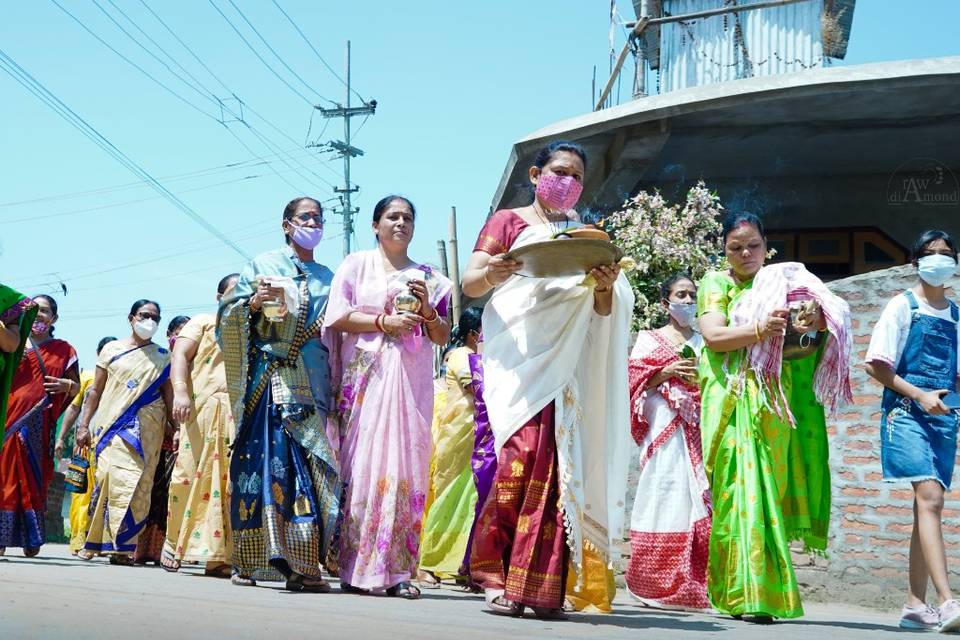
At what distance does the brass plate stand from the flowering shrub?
715cm

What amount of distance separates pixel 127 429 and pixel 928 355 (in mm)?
6144

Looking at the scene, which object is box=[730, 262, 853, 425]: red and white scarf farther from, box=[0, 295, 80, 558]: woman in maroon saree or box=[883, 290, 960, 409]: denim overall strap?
box=[0, 295, 80, 558]: woman in maroon saree

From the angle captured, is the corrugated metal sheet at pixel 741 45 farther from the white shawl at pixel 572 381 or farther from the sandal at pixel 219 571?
the white shawl at pixel 572 381

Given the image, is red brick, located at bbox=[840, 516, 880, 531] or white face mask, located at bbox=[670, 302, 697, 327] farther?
red brick, located at bbox=[840, 516, 880, 531]

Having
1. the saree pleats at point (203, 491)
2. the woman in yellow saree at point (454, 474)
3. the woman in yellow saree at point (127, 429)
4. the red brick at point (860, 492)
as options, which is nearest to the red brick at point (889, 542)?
the red brick at point (860, 492)

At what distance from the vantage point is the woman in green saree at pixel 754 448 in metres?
6.18

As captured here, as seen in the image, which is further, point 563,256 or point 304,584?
point 304,584

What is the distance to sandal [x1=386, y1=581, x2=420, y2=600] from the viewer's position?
21.8 feet

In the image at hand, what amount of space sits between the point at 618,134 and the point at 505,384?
8891 mm

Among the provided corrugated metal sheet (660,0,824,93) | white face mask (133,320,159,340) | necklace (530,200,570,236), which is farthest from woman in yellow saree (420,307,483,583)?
corrugated metal sheet (660,0,824,93)

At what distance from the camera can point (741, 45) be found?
1534cm

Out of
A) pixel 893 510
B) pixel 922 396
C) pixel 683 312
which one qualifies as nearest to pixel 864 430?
pixel 893 510

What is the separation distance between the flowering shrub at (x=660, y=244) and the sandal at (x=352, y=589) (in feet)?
21.4

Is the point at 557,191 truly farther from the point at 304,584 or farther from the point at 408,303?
the point at 304,584
